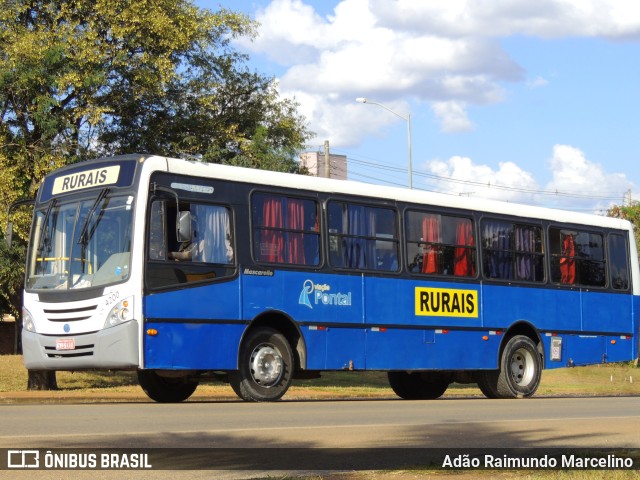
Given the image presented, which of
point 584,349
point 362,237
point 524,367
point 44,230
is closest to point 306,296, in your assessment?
point 362,237

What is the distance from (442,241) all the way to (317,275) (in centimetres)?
320

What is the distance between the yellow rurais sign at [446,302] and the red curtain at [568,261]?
2695 millimetres

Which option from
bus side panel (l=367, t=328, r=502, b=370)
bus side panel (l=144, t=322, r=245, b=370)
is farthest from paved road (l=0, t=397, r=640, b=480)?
bus side panel (l=367, t=328, r=502, b=370)

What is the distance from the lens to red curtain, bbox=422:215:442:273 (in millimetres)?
20156

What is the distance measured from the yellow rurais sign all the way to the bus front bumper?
5847 millimetres

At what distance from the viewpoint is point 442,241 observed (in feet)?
67.3

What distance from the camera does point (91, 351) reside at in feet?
52.5

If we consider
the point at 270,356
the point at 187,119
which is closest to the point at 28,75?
the point at 187,119

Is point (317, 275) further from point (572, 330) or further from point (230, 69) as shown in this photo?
point (230, 69)

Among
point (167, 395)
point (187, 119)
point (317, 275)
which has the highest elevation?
point (187, 119)

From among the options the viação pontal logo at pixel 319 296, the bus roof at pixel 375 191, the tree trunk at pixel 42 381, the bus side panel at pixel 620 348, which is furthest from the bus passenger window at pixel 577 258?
the tree trunk at pixel 42 381

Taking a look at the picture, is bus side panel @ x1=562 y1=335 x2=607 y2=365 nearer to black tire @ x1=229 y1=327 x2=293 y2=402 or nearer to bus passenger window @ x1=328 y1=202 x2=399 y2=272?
bus passenger window @ x1=328 y1=202 x2=399 y2=272

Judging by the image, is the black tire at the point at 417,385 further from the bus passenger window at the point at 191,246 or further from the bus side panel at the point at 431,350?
the bus passenger window at the point at 191,246

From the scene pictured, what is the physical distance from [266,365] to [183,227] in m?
2.51
